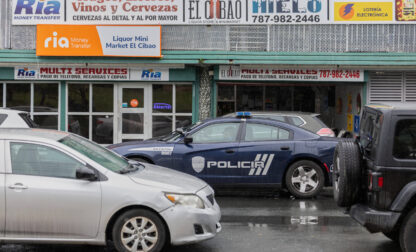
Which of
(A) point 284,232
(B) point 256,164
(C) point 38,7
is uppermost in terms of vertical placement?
(C) point 38,7

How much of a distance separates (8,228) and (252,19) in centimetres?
1151

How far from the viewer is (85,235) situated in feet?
20.0

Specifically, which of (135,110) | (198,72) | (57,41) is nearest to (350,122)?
(198,72)

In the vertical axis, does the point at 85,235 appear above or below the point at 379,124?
below

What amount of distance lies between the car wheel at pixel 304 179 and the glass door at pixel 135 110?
7.51 metres

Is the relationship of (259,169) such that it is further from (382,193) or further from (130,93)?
(130,93)

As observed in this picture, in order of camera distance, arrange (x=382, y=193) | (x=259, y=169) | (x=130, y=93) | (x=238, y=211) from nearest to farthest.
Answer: (x=382, y=193)
(x=238, y=211)
(x=259, y=169)
(x=130, y=93)

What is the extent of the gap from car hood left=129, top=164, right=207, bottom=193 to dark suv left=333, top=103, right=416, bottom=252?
1.75m

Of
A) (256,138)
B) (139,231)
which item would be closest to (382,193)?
(139,231)

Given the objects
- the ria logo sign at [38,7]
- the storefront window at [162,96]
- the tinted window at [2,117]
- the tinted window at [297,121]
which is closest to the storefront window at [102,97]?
the storefront window at [162,96]

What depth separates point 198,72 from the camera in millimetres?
16938

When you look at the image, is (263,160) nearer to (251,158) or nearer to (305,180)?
(251,158)

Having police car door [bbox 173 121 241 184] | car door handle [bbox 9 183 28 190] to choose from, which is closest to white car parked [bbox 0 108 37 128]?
police car door [bbox 173 121 241 184]

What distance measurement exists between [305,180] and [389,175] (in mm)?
4509
